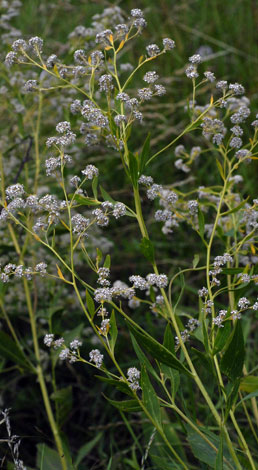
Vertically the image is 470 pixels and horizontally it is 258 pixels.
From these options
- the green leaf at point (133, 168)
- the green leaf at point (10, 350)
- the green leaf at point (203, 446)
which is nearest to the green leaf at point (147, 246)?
the green leaf at point (133, 168)

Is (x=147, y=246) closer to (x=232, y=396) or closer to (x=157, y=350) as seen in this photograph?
(x=157, y=350)

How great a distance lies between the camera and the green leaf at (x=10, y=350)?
5.88 ft

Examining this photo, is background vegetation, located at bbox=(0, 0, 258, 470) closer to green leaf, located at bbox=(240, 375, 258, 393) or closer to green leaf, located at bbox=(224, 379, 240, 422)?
green leaf, located at bbox=(240, 375, 258, 393)

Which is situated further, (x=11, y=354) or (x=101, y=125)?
(x=11, y=354)

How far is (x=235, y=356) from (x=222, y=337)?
4 cm

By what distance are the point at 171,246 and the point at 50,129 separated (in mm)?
923

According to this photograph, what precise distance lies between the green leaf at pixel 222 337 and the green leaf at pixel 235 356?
0.06 feet

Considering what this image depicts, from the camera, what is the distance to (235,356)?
120 centimetres

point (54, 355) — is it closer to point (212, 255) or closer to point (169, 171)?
point (212, 255)

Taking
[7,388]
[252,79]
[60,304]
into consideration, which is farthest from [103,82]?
[252,79]

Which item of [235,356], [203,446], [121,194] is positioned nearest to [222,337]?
[235,356]

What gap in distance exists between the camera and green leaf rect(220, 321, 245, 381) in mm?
1179

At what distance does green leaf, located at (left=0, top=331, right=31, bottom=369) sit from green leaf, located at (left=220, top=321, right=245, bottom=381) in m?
0.77

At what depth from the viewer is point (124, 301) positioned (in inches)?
92.1
